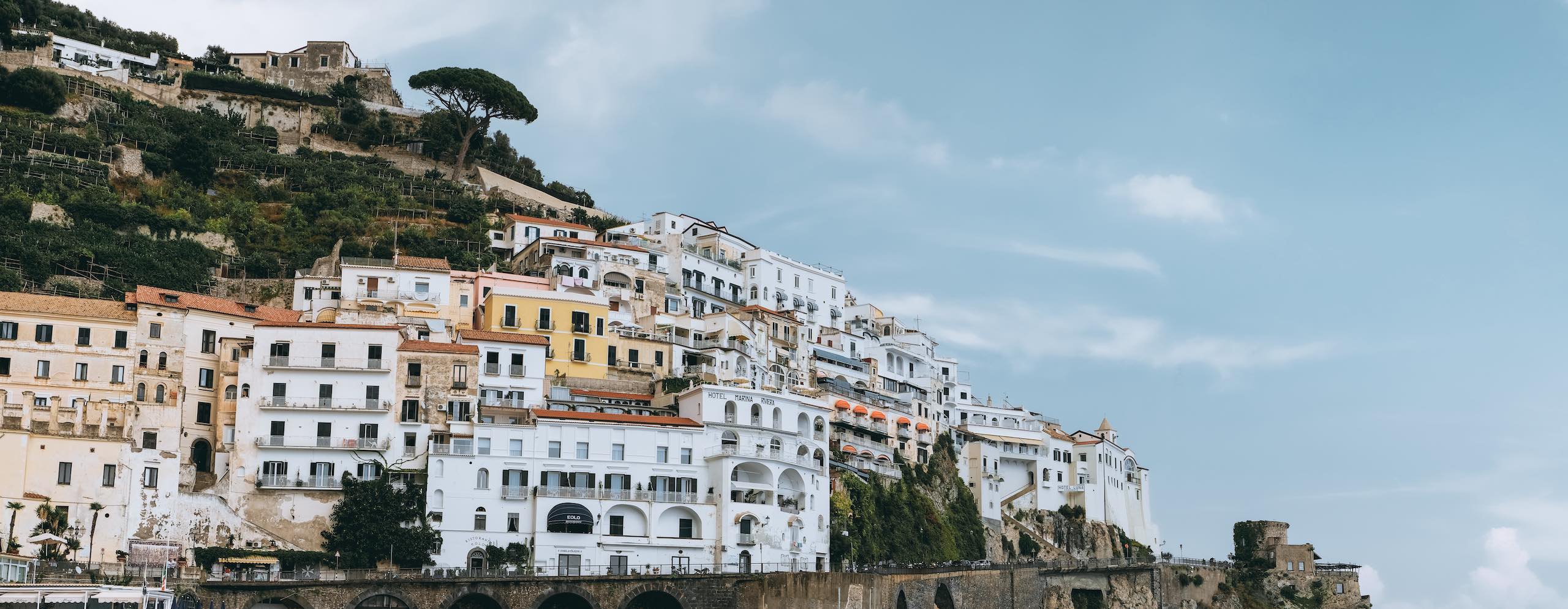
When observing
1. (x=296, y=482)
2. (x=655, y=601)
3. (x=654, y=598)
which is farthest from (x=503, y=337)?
(x=655, y=601)

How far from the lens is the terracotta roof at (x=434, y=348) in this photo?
225 ft

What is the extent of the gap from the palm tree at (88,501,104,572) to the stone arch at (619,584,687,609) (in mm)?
20673

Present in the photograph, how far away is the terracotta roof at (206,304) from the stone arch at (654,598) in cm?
2131

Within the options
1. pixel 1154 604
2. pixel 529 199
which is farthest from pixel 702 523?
pixel 529 199

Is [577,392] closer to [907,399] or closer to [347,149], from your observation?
[907,399]

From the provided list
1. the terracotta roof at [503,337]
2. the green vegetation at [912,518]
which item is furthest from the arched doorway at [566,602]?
the green vegetation at [912,518]

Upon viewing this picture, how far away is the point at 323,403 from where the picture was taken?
66625mm

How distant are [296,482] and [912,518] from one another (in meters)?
33.7

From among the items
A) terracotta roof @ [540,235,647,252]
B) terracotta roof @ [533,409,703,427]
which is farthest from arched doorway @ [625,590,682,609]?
terracotta roof @ [540,235,647,252]

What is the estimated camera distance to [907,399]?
96688 mm

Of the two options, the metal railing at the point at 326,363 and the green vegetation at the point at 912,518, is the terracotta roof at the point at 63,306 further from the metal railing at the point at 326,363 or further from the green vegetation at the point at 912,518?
the green vegetation at the point at 912,518

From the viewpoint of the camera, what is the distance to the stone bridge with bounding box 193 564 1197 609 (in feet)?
197

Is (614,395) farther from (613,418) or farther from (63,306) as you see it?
(63,306)

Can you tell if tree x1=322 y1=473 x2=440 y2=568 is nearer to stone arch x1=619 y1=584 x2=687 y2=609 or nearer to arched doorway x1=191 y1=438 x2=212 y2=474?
arched doorway x1=191 y1=438 x2=212 y2=474
